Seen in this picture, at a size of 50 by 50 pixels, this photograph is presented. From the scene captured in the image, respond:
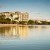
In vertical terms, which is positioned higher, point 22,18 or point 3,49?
point 22,18

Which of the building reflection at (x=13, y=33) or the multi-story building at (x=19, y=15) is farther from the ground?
the multi-story building at (x=19, y=15)

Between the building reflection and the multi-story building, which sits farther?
the multi-story building

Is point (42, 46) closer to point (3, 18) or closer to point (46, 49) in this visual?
point (46, 49)

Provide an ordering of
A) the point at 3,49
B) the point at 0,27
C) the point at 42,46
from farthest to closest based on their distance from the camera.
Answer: the point at 0,27
the point at 42,46
the point at 3,49

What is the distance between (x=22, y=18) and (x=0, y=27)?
3.39ft

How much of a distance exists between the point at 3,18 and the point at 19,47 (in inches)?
80.9

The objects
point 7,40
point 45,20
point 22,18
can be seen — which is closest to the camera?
point 7,40

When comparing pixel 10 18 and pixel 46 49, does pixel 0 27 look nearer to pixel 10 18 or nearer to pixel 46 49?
pixel 10 18

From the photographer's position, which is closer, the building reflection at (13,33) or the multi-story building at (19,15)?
the building reflection at (13,33)

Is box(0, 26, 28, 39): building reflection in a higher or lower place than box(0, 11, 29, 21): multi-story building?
lower

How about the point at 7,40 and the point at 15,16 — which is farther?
the point at 15,16

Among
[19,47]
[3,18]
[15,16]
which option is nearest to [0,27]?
[3,18]

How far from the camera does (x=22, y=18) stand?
16.5 ft

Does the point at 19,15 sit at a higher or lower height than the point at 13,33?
higher
